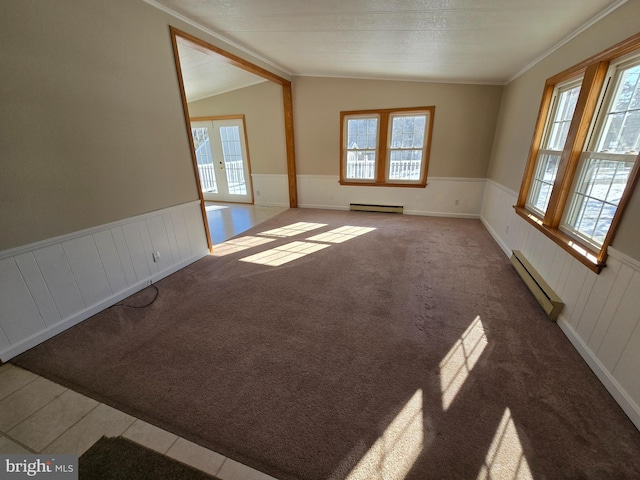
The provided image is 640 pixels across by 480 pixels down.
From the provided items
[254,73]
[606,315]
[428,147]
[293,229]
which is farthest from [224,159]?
[606,315]

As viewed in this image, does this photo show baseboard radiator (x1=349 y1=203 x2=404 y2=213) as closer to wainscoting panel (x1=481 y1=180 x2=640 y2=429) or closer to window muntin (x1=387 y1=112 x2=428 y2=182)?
window muntin (x1=387 y1=112 x2=428 y2=182)

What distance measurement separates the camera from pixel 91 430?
137 cm

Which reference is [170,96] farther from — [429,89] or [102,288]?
[429,89]

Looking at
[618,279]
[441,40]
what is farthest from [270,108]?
[618,279]

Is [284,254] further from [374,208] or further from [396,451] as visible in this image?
[374,208]

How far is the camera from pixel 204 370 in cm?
172

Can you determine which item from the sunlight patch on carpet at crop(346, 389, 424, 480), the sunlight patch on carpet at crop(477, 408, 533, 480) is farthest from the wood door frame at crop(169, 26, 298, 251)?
the sunlight patch on carpet at crop(477, 408, 533, 480)

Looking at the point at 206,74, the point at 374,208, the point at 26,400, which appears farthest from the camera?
the point at 374,208

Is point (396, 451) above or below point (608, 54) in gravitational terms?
below

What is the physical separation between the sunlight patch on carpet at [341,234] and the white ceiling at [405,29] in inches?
98.4

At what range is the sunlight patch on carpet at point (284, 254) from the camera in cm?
332

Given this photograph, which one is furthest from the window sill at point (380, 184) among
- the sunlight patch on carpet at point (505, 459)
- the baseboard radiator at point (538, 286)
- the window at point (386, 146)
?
the sunlight patch on carpet at point (505, 459)

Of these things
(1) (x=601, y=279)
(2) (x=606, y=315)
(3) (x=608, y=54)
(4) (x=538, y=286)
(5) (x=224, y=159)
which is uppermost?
(3) (x=608, y=54)

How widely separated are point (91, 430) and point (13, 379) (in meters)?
0.85
